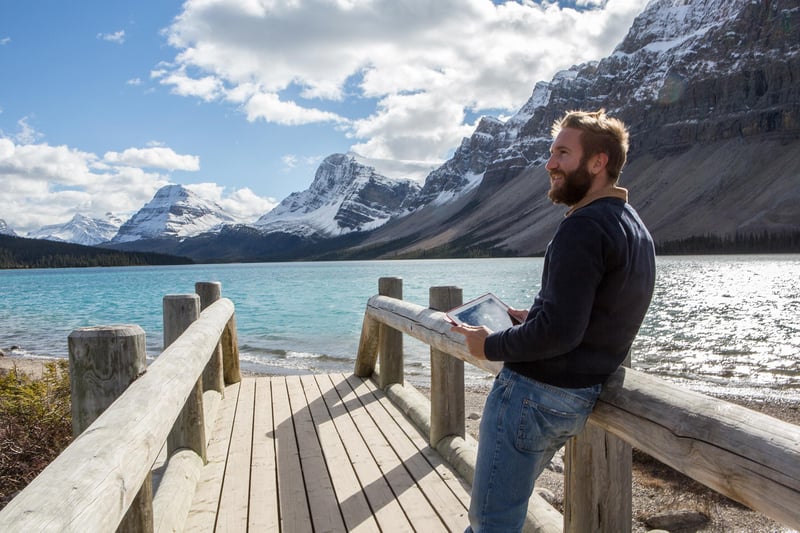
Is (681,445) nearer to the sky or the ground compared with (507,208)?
nearer to the ground

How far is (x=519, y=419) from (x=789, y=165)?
134 m

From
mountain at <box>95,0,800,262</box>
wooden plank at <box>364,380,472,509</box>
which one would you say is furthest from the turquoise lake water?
mountain at <box>95,0,800,262</box>

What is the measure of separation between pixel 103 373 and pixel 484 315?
1650 mm

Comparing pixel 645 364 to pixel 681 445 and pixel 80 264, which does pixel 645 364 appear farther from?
pixel 80 264

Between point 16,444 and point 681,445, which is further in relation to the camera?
point 16,444

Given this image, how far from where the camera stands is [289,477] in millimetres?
4449

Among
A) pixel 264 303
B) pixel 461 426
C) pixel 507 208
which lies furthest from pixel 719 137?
pixel 461 426

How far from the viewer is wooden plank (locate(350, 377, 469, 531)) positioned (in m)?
3.79

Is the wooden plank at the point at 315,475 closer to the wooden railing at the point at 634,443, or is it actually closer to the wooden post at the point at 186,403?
the wooden post at the point at 186,403

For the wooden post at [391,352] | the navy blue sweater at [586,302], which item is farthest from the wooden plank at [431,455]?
the navy blue sweater at [586,302]

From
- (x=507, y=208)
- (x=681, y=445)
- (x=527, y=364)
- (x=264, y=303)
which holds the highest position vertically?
(x=507, y=208)

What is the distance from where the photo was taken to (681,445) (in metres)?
1.99

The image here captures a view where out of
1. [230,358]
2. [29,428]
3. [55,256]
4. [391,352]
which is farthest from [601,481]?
[55,256]

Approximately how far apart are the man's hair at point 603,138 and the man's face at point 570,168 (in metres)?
0.03
